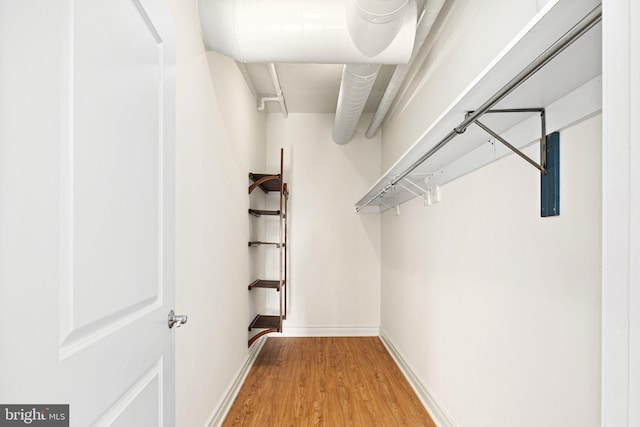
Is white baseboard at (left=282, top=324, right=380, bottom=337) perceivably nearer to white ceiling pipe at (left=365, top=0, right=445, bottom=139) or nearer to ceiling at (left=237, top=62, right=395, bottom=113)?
white ceiling pipe at (left=365, top=0, right=445, bottom=139)

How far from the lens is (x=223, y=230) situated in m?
2.52

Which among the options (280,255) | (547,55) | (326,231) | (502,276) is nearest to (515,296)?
(502,276)

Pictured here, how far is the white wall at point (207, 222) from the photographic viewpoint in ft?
5.78

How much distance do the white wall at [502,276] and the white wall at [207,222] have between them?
1.38 m

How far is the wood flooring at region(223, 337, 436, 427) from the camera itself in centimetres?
238

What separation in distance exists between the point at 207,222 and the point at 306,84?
2.04m

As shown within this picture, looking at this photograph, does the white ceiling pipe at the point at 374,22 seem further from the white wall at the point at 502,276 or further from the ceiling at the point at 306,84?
the ceiling at the point at 306,84

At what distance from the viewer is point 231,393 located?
2631mm

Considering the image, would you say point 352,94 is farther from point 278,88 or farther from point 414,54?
point 278,88

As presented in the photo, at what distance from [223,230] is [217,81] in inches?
38.0

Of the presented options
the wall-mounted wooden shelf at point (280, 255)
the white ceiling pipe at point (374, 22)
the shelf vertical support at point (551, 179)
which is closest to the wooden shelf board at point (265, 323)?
the wall-mounted wooden shelf at point (280, 255)

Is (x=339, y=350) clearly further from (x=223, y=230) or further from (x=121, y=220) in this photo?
(x=121, y=220)

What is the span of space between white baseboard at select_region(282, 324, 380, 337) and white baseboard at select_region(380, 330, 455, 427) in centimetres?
75
